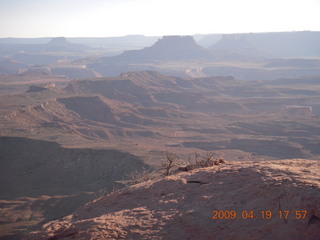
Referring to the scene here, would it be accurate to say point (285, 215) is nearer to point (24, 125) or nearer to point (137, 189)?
point (137, 189)

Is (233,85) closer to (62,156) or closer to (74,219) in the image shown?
(62,156)

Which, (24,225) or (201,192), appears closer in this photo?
(201,192)

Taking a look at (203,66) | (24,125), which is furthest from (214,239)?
(203,66)

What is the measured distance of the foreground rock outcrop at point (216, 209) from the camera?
26.5ft

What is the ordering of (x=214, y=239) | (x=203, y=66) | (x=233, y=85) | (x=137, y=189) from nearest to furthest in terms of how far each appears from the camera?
(x=214, y=239)
(x=137, y=189)
(x=233, y=85)
(x=203, y=66)

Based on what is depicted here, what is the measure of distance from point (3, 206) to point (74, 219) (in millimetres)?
27010

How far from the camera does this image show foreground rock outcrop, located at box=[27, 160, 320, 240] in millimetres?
8078

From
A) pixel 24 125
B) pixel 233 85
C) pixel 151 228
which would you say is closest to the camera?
pixel 151 228

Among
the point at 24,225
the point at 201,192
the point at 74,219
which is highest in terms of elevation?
the point at 201,192

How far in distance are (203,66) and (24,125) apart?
14727 centimetres

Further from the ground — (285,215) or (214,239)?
(285,215)

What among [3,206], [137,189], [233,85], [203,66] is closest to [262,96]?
[233,85]

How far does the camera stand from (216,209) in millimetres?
9117

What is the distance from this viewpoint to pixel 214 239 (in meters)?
8.16
